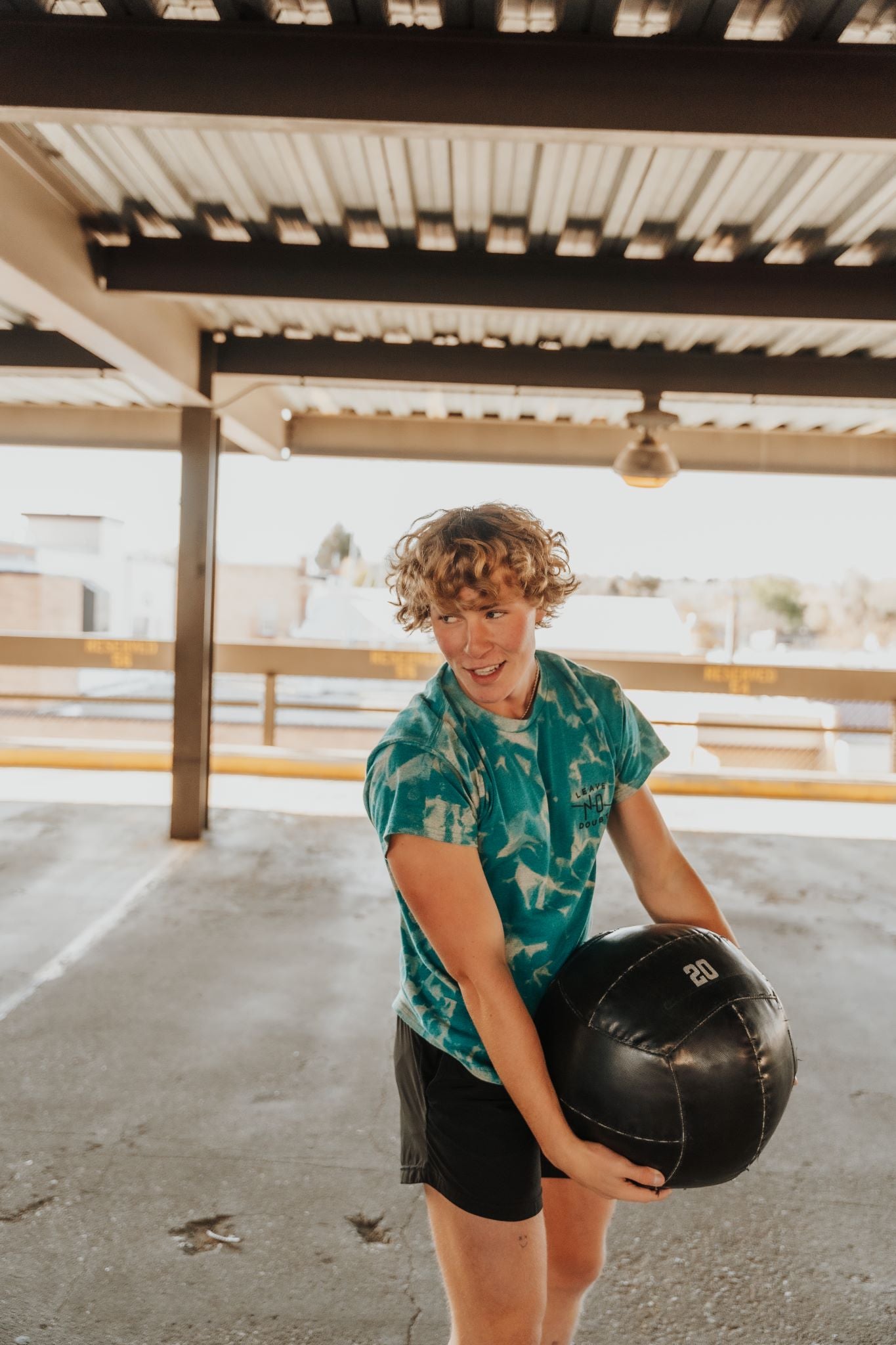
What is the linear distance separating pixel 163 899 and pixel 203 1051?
1966 mm

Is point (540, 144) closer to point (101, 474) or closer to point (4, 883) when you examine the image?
point (4, 883)

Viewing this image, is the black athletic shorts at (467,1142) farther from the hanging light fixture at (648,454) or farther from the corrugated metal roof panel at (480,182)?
the hanging light fixture at (648,454)

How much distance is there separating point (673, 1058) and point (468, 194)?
3.68m

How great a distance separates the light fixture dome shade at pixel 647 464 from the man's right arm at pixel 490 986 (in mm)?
5042

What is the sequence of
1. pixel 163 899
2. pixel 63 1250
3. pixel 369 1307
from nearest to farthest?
pixel 369 1307, pixel 63 1250, pixel 163 899

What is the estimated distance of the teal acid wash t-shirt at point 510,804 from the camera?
4.50 feet

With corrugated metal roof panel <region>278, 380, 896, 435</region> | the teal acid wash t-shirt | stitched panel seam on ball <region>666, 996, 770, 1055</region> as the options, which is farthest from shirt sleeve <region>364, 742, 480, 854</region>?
corrugated metal roof panel <region>278, 380, 896, 435</region>

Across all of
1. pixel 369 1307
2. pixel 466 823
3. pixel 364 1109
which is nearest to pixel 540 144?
pixel 466 823

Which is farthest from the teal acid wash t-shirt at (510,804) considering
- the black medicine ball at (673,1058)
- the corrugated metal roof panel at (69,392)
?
the corrugated metal roof panel at (69,392)

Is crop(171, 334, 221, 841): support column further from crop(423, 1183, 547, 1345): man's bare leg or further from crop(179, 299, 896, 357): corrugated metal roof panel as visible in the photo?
crop(423, 1183, 547, 1345): man's bare leg

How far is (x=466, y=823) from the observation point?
53.2 inches

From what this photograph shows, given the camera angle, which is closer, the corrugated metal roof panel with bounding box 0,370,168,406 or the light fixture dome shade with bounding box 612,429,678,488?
the light fixture dome shade with bounding box 612,429,678,488

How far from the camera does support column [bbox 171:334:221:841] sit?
6500mm

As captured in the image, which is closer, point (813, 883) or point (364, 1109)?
point (364, 1109)
